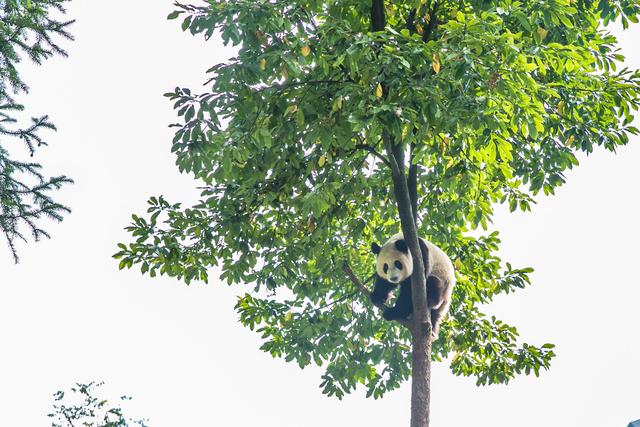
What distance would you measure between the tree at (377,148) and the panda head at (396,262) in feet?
1.91

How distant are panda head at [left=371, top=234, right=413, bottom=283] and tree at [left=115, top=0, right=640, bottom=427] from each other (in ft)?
1.91

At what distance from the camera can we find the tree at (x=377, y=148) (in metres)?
9.11

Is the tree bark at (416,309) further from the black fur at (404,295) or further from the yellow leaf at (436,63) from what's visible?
the yellow leaf at (436,63)

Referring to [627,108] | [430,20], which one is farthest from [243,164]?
[627,108]

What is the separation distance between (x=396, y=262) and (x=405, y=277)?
0.87 ft

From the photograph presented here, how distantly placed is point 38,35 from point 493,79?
742 cm

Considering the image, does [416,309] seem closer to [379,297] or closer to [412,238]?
[412,238]

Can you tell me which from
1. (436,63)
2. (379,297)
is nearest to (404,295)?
(379,297)

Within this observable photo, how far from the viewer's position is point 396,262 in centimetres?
1200

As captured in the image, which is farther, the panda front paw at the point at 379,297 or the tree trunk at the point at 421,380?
the panda front paw at the point at 379,297

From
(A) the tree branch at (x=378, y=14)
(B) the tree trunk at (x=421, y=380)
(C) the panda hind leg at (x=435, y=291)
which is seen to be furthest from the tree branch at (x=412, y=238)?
(A) the tree branch at (x=378, y=14)

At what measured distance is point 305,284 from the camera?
13953 mm

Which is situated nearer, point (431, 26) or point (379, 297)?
point (431, 26)

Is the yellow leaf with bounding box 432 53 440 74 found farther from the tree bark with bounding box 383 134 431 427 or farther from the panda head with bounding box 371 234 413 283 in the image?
the panda head with bounding box 371 234 413 283
